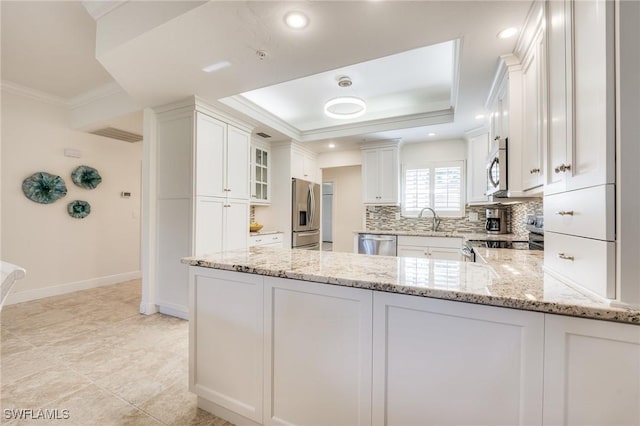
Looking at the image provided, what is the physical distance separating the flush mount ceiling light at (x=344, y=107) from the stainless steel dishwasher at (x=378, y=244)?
184 cm

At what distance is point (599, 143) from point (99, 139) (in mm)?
5495

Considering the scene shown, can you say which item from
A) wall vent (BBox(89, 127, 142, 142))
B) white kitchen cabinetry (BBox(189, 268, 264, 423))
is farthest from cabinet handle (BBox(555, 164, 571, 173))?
wall vent (BBox(89, 127, 142, 142))

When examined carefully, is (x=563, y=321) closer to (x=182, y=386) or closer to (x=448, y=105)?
(x=182, y=386)

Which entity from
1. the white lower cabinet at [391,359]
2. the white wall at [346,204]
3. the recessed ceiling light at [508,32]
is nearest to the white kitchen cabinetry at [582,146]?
the white lower cabinet at [391,359]

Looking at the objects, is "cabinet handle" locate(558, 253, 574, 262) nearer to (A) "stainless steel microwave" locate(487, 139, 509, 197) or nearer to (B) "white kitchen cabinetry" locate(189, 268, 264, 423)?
(A) "stainless steel microwave" locate(487, 139, 509, 197)

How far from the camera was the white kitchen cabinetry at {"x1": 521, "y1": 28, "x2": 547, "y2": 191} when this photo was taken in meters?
1.48

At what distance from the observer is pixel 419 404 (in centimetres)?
103

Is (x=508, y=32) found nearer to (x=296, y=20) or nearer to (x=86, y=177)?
(x=296, y=20)

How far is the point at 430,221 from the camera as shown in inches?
181

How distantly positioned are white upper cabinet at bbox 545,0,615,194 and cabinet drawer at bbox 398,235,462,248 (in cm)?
248

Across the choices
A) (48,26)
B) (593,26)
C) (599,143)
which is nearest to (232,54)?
(48,26)

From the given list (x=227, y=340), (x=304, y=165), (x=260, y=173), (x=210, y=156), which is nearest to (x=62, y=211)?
(x=210, y=156)

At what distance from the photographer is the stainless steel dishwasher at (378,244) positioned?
13.1 feet

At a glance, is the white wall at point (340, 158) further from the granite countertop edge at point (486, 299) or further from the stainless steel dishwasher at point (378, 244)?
the granite countertop edge at point (486, 299)
